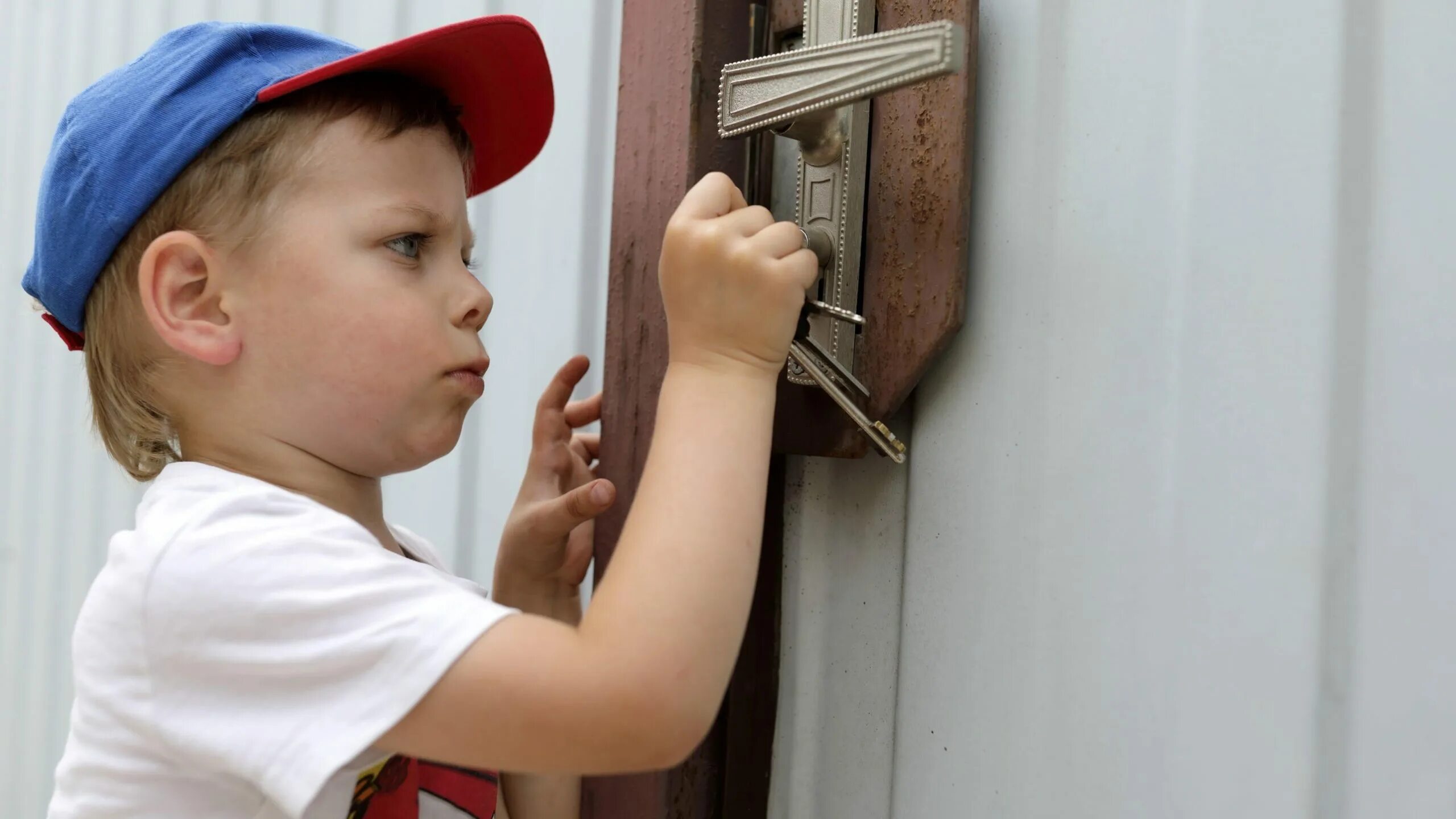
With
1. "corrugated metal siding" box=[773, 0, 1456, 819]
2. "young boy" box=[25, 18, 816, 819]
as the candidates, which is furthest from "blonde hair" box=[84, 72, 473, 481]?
"corrugated metal siding" box=[773, 0, 1456, 819]

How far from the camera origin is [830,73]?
0.81 m

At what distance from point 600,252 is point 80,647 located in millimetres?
664

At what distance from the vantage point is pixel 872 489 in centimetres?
99

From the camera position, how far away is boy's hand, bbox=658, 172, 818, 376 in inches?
32.9

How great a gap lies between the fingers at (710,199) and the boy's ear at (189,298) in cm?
39

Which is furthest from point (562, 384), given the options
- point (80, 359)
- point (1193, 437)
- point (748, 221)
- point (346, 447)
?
point (80, 359)

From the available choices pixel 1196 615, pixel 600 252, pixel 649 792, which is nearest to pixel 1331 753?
pixel 1196 615

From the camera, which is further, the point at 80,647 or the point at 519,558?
the point at 519,558

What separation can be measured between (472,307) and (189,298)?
0.77 ft

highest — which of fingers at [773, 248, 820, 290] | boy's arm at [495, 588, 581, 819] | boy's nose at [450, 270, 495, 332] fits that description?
fingers at [773, 248, 820, 290]

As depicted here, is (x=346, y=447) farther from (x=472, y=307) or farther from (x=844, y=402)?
(x=844, y=402)

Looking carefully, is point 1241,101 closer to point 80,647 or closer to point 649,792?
point 649,792

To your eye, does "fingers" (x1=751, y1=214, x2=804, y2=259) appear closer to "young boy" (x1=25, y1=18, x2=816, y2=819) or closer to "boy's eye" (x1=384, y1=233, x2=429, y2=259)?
"young boy" (x1=25, y1=18, x2=816, y2=819)

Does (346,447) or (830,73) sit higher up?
(830,73)
